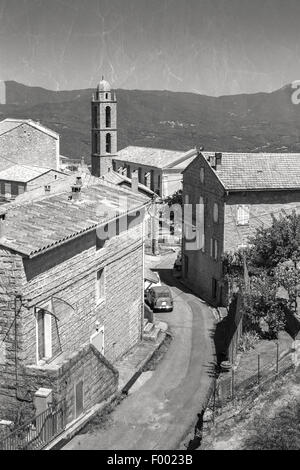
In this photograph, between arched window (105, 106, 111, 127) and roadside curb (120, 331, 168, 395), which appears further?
arched window (105, 106, 111, 127)

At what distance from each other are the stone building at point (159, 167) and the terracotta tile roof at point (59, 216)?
34.9m

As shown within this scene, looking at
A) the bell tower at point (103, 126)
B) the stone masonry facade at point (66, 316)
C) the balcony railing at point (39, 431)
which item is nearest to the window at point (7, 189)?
the bell tower at point (103, 126)

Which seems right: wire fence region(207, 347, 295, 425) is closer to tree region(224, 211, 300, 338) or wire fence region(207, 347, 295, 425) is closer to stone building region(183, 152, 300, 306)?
tree region(224, 211, 300, 338)

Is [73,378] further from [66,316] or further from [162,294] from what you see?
[162,294]

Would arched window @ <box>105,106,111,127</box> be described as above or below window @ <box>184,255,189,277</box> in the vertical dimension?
above

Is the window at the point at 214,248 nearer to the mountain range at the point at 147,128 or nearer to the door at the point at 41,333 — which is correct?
the door at the point at 41,333

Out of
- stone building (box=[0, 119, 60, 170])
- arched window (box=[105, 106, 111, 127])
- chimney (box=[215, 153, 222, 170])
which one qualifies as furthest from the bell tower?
chimney (box=[215, 153, 222, 170])

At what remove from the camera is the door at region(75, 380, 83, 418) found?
17.3 meters

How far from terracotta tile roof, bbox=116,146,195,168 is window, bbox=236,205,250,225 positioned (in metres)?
28.3

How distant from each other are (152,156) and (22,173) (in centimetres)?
2380

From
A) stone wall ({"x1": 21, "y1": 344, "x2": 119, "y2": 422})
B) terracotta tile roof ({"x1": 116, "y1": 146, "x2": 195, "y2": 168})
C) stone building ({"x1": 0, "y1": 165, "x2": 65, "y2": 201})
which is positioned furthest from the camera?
terracotta tile roof ({"x1": 116, "y1": 146, "x2": 195, "y2": 168})

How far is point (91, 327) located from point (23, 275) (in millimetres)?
5048

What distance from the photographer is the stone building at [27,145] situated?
4700 centimetres

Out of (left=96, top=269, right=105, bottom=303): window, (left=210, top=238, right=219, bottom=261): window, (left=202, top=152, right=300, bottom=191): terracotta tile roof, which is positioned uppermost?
(left=202, top=152, right=300, bottom=191): terracotta tile roof
